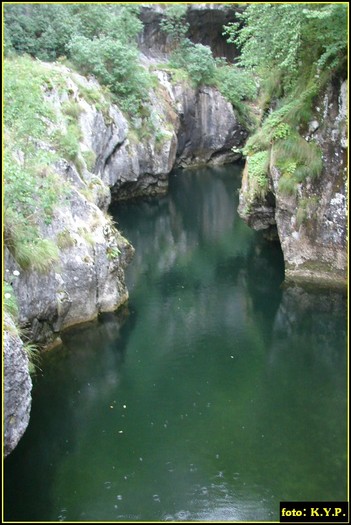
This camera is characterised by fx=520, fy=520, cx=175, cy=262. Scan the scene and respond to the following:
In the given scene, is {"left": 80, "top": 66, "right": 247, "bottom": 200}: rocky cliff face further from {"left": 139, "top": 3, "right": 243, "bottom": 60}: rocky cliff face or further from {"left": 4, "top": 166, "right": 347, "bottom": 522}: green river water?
{"left": 4, "top": 166, "right": 347, "bottom": 522}: green river water

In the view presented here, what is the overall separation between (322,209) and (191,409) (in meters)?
9.05

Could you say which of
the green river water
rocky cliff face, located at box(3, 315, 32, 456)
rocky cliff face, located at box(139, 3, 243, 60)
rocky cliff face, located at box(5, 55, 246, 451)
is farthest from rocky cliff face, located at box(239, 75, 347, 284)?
rocky cliff face, located at box(139, 3, 243, 60)

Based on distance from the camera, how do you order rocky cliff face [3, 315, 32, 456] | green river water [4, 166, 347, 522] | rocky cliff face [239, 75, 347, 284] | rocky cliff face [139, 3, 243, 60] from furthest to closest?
1. rocky cliff face [139, 3, 243, 60]
2. rocky cliff face [239, 75, 347, 284]
3. green river water [4, 166, 347, 522]
4. rocky cliff face [3, 315, 32, 456]

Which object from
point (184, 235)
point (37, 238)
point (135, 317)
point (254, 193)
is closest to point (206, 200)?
point (184, 235)

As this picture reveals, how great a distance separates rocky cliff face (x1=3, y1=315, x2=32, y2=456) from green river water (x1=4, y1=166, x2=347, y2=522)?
5.34 feet

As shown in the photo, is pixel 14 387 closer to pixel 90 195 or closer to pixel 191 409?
pixel 191 409

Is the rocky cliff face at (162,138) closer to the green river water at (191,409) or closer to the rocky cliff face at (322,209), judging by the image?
the green river water at (191,409)

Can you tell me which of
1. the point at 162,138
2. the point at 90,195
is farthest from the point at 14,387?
the point at 162,138

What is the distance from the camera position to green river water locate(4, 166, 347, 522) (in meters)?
9.12

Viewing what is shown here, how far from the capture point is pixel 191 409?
462 inches

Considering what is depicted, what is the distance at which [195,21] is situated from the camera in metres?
41.2

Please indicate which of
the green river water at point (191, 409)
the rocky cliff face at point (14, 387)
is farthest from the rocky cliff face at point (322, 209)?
the rocky cliff face at point (14, 387)

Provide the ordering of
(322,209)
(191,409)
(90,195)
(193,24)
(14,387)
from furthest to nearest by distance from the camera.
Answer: (193,24) → (322,209) → (90,195) → (191,409) → (14,387)

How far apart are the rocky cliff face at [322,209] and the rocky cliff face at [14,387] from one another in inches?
479
